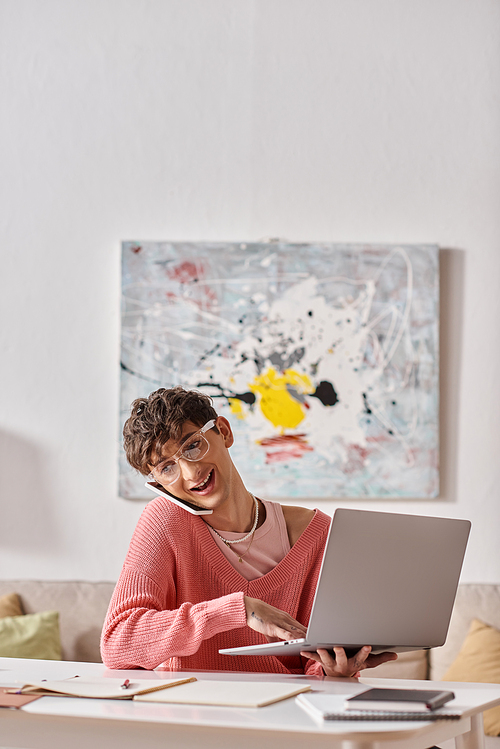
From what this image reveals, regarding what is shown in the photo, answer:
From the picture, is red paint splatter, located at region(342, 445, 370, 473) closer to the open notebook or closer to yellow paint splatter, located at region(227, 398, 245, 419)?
yellow paint splatter, located at region(227, 398, 245, 419)

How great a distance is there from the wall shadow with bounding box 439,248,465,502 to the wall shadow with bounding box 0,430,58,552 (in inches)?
56.4

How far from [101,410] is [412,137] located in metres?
1.54

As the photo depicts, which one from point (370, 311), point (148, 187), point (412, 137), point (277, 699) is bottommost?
point (277, 699)

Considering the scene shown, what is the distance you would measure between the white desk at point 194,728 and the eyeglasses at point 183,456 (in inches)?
23.7

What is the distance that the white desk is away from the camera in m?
0.80

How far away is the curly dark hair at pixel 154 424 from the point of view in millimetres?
1477

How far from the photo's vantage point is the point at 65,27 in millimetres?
2777

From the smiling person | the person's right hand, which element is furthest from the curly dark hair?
the person's right hand

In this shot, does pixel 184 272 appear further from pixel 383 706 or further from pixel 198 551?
pixel 383 706

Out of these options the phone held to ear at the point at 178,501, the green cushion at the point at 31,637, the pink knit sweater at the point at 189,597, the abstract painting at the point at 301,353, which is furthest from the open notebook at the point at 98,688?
the abstract painting at the point at 301,353

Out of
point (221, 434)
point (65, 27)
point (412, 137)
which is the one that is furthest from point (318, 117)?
point (221, 434)

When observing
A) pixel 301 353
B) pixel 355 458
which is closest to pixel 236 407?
pixel 301 353

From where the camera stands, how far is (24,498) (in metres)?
2.64

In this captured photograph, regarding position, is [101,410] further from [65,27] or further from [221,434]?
[65,27]
